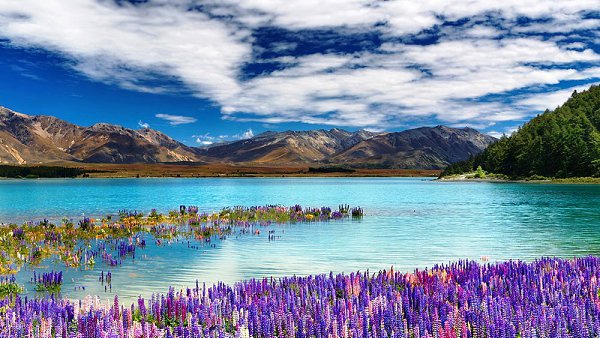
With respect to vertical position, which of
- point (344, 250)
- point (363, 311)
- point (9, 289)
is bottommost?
point (344, 250)

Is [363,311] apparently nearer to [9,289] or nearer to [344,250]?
[9,289]

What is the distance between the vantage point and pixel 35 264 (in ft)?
87.6

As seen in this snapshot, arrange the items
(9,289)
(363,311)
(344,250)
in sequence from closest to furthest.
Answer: (363,311) < (9,289) < (344,250)

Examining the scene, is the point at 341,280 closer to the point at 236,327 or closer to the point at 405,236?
the point at 236,327

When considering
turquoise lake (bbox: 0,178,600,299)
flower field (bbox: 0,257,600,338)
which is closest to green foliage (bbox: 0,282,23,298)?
turquoise lake (bbox: 0,178,600,299)

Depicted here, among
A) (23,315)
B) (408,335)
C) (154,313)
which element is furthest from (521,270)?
(23,315)

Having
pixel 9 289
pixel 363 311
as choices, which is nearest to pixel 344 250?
pixel 9 289

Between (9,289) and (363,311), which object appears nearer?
(363,311)

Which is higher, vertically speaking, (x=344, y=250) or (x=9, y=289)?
(x=9, y=289)

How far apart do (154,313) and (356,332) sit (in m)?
5.97

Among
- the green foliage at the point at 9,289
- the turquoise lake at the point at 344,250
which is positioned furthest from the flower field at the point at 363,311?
the turquoise lake at the point at 344,250

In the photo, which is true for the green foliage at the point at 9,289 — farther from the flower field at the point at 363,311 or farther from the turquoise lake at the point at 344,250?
the flower field at the point at 363,311

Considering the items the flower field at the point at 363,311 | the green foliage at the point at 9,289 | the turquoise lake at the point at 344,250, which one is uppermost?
the flower field at the point at 363,311

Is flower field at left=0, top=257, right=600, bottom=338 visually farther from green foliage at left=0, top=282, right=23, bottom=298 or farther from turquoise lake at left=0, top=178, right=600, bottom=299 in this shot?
turquoise lake at left=0, top=178, right=600, bottom=299
